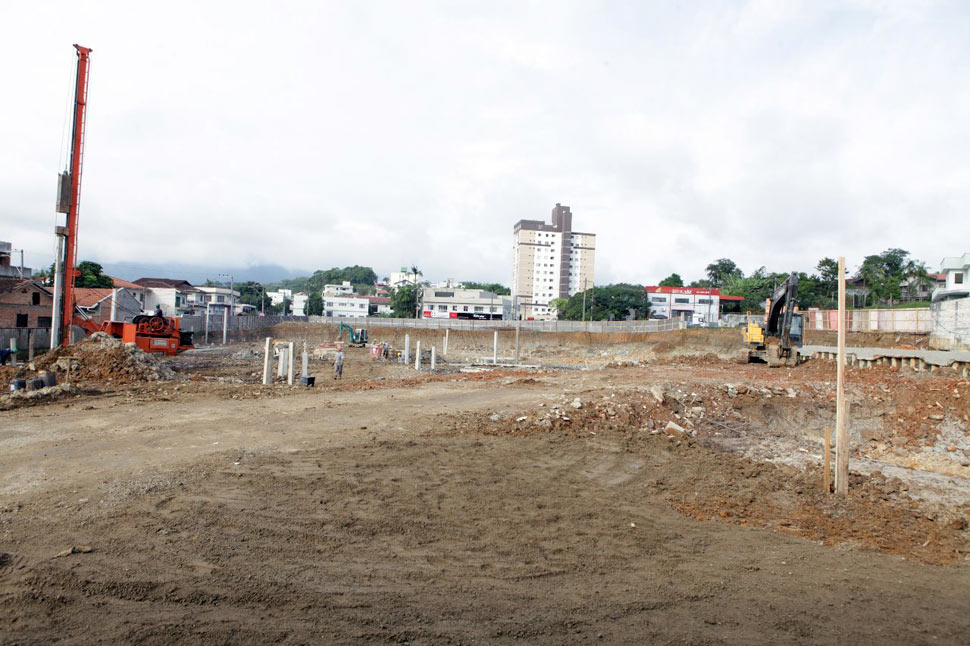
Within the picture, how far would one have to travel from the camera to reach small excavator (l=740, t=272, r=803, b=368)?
3028 centimetres

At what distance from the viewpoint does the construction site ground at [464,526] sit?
523 cm

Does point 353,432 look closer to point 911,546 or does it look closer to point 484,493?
point 484,493

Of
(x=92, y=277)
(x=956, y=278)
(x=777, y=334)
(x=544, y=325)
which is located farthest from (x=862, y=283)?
(x=92, y=277)

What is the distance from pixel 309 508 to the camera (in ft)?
25.2

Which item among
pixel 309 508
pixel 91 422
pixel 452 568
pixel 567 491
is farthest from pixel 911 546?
pixel 91 422

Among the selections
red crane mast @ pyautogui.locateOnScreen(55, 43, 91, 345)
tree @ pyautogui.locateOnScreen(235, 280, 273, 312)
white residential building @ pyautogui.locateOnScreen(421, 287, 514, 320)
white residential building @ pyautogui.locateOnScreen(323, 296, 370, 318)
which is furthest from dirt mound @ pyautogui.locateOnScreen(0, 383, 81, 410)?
tree @ pyautogui.locateOnScreen(235, 280, 273, 312)

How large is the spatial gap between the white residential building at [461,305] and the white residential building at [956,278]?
200 ft

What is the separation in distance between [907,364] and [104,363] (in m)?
32.4

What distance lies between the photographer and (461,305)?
104m

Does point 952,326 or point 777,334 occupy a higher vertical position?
point 952,326

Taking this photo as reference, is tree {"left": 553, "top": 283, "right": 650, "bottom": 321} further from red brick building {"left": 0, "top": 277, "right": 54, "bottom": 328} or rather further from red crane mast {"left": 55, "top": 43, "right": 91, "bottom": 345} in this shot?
red crane mast {"left": 55, "top": 43, "right": 91, "bottom": 345}

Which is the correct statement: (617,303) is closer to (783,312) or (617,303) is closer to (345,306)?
(345,306)

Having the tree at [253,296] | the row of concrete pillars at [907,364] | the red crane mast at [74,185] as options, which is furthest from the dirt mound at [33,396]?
the tree at [253,296]

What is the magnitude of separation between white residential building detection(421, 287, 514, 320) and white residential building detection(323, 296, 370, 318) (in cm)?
1576
